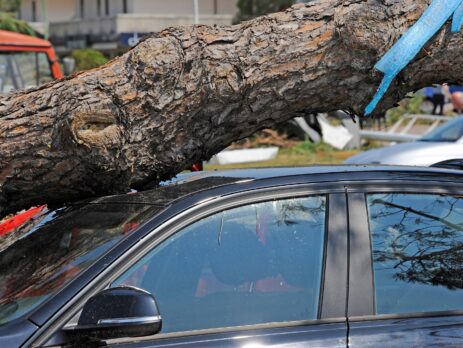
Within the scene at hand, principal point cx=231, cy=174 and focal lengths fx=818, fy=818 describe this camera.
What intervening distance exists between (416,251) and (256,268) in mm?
701

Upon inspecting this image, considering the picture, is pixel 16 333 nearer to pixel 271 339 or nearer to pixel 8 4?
pixel 271 339

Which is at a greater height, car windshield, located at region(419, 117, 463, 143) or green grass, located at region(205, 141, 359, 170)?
green grass, located at region(205, 141, 359, 170)

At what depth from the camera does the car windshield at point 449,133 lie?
10.6 meters

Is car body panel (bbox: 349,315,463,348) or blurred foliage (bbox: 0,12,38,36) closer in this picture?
car body panel (bbox: 349,315,463,348)

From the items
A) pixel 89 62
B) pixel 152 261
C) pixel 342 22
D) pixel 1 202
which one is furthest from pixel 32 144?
pixel 89 62

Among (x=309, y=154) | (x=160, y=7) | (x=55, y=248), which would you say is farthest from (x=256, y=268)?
(x=160, y=7)

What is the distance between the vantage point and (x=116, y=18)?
1455 inches

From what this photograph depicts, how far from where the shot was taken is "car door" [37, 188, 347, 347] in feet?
9.85

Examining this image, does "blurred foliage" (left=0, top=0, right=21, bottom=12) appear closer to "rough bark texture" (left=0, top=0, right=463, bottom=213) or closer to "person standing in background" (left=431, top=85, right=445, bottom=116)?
"person standing in background" (left=431, top=85, right=445, bottom=116)

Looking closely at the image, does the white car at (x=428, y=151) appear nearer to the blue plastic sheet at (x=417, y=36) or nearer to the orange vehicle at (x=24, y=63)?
the orange vehicle at (x=24, y=63)

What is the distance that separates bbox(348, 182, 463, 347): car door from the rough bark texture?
1.03 meters

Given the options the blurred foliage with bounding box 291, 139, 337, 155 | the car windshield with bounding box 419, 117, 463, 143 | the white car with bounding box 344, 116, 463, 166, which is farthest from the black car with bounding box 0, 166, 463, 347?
the blurred foliage with bounding box 291, 139, 337, 155

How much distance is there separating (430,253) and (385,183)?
1.13ft

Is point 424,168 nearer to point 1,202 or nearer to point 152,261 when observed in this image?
point 152,261
